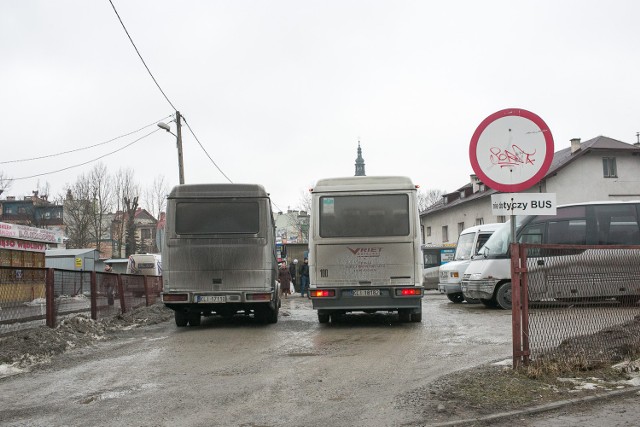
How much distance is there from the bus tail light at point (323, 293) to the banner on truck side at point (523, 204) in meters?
6.45

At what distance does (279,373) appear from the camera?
756 centimetres

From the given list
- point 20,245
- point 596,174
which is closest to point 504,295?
point 20,245

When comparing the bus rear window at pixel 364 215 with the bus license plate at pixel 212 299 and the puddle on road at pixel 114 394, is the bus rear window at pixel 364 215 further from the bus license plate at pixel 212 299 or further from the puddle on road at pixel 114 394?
the puddle on road at pixel 114 394

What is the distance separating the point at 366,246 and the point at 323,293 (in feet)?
4.05

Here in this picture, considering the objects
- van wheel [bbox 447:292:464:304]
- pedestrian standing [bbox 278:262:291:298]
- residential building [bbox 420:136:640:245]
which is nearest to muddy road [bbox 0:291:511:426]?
van wheel [bbox 447:292:464:304]

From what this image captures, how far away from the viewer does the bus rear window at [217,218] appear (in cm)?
1318

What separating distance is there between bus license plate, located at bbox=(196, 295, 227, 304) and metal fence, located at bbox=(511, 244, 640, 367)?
24.6 feet

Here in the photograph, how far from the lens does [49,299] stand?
11.1 meters

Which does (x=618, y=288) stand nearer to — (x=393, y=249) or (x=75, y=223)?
(x=393, y=249)

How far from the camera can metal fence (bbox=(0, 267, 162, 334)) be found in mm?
9923

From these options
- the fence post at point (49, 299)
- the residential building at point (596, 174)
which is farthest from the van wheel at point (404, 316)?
the residential building at point (596, 174)

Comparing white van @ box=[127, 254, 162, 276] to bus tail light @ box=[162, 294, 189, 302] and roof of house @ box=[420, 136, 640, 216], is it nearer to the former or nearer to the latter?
roof of house @ box=[420, 136, 640, 216]

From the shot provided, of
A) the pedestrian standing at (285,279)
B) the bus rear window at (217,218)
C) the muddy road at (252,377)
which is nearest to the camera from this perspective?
the muddy road at (252,377)

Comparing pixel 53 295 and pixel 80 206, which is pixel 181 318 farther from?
pixel 80 206
